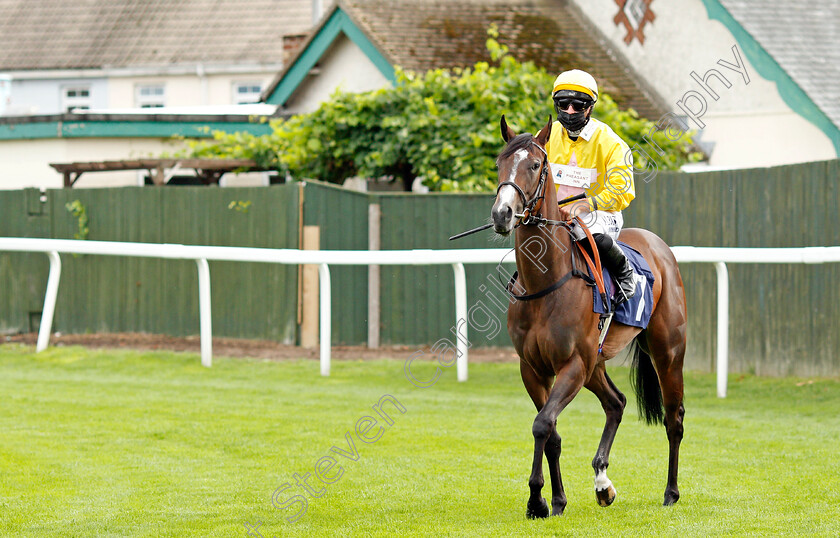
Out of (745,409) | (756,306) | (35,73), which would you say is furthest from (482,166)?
(35,73)

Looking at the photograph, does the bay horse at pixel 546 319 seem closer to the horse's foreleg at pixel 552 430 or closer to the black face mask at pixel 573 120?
the horse's foreleg at pixel 552 430

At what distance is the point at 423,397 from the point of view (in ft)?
29.2

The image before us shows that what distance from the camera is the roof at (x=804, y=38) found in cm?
1387

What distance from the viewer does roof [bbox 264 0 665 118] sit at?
15.5 metres

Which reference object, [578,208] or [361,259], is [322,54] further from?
[578,208]

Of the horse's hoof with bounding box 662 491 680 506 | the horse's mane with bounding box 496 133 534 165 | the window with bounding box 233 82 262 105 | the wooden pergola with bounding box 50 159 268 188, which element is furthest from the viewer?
the window with bounding box 233 82 262 105

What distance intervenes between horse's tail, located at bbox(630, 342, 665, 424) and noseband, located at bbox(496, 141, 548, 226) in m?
1.50

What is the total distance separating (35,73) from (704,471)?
90.0 ft

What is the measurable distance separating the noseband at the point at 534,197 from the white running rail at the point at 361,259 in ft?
11.5

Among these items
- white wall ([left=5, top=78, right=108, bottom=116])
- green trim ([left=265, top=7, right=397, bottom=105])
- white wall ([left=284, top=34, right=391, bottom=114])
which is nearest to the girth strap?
green trim ([left=265, top=7, right=397, bottom=105])

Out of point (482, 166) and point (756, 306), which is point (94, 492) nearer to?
point (756, 306)

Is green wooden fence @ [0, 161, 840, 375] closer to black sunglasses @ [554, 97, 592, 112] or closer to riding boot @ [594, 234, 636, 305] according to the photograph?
riding boot @ [594, 234, 636, 305]

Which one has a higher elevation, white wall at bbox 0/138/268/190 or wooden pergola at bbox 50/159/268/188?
white wall at bbox 0/138/268/190

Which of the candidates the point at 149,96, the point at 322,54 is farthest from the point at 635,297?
the point at 149,96
